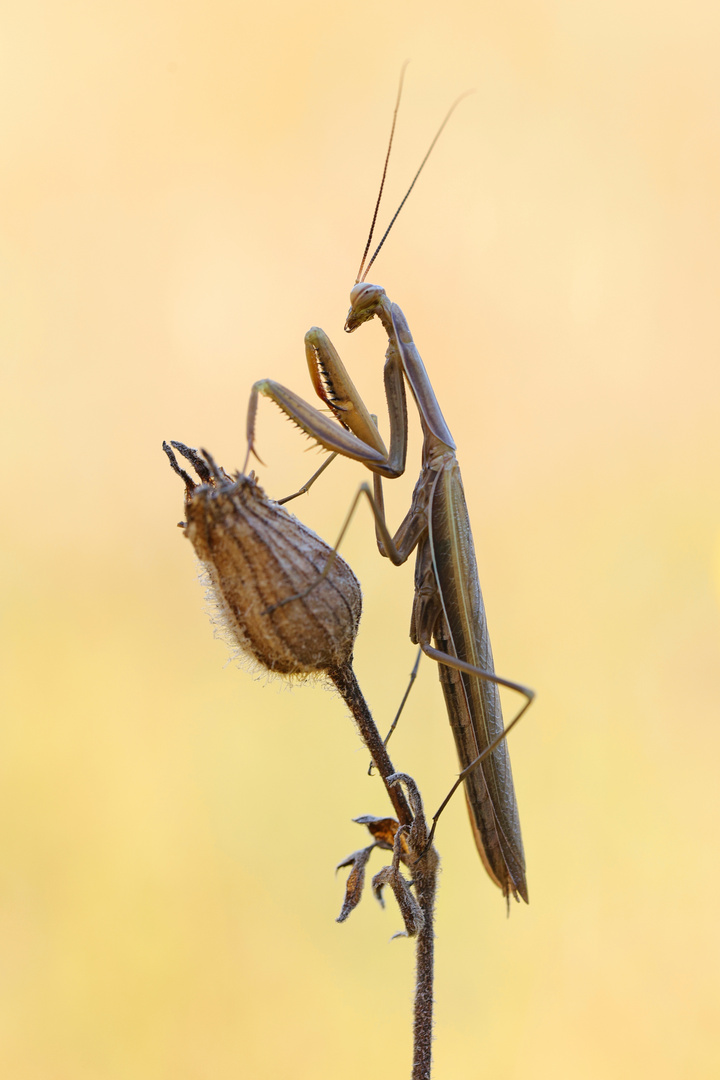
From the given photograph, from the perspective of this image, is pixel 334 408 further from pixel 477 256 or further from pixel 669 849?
pixel 477 256

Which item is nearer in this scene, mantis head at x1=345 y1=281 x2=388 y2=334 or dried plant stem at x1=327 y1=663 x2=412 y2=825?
dried plant stem at x1=327 y1=663 x2=412 y2=825

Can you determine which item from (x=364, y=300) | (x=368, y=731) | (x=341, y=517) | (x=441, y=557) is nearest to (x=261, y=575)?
(x=368, y=731)

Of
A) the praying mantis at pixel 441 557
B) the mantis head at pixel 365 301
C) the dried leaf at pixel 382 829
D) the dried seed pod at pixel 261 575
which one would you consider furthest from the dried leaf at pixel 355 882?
the mantis head at pixel 365 301

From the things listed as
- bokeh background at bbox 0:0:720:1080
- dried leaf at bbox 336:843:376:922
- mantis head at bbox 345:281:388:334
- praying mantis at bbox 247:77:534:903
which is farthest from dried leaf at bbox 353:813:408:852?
bokeh background at bbox 0:0:720:1080

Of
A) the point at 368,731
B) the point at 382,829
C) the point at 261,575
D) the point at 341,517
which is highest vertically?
the point at 341,517

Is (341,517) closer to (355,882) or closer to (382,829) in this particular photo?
(382,829)

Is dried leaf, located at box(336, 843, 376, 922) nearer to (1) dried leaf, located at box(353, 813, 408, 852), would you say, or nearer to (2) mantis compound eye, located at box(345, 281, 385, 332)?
(1) dried leaf, located at box(353, 813, 408, 852)
